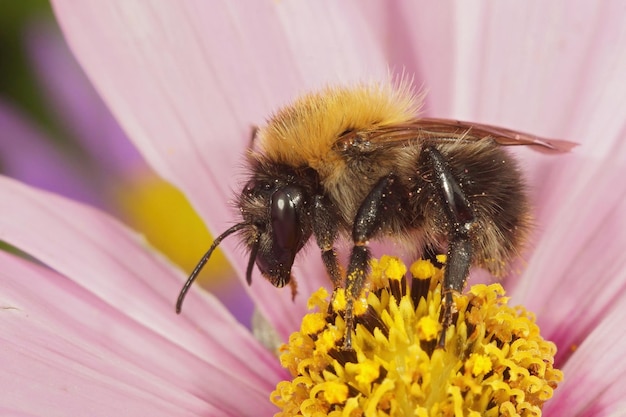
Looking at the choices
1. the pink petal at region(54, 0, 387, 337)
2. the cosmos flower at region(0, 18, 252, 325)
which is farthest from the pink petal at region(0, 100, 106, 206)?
the pink petal at region(54, 0, 387, 337)

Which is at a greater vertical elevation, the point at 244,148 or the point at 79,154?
the point at 244,148

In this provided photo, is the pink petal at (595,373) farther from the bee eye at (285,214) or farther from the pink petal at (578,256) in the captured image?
the bee eye at (285,214)

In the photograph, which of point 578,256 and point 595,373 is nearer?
point 595,373

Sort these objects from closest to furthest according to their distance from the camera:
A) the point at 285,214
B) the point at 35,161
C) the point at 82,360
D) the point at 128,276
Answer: the point at 285,214 → the point at 82,360 → the point at 128,276 → the point at 35,161

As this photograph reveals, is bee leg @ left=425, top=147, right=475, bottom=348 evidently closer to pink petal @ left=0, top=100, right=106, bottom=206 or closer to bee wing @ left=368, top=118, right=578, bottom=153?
bee wing @ left=368, top=118, right=578, bottom=153

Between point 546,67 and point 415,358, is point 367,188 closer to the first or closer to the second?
point 415,358

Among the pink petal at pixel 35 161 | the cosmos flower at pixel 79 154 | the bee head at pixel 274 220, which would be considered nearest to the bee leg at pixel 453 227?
the bee head at pixel 274 220

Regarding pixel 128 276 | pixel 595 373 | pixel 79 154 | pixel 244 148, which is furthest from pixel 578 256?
pixel 79 154
